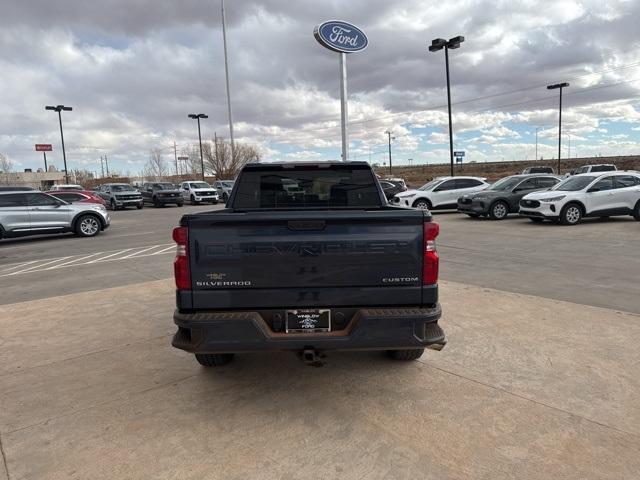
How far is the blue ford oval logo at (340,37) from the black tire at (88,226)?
1013 cm

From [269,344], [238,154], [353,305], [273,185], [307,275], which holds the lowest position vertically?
[269,344]

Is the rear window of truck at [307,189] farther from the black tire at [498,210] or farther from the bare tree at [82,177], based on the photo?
the bare tree at [82,177]

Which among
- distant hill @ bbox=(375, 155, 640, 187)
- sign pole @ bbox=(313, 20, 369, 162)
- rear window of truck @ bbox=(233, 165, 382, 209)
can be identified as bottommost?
rear window of truck @ bbox=(233, 165, 382, 209)

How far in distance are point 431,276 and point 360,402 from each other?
1.13 metres

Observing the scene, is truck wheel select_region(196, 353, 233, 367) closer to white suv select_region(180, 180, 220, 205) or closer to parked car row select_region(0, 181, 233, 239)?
parked car row select_region(0, 181, 233, 239)

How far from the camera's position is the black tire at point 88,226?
15.1 m

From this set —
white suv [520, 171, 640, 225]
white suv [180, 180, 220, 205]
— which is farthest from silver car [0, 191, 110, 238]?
white suv [180, 180, 220, 205]

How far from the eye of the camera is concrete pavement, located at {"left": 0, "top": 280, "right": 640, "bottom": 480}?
2764 millimetres

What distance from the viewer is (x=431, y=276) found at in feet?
10.5

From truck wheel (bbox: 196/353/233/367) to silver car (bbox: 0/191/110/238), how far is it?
12796mm

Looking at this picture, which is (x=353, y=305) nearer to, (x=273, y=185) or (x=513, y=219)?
(x=273, y=185)

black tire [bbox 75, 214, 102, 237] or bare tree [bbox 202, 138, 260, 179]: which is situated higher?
bare tree [bbox 202, 138, 260, 179]

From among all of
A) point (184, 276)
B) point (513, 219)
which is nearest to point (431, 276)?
point (184, 276)

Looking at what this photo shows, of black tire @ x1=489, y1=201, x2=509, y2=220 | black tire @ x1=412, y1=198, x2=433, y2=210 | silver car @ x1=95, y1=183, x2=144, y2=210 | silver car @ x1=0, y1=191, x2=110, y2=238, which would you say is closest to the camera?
silver car @ x1=0, y1=191, x2=110, y2=238
